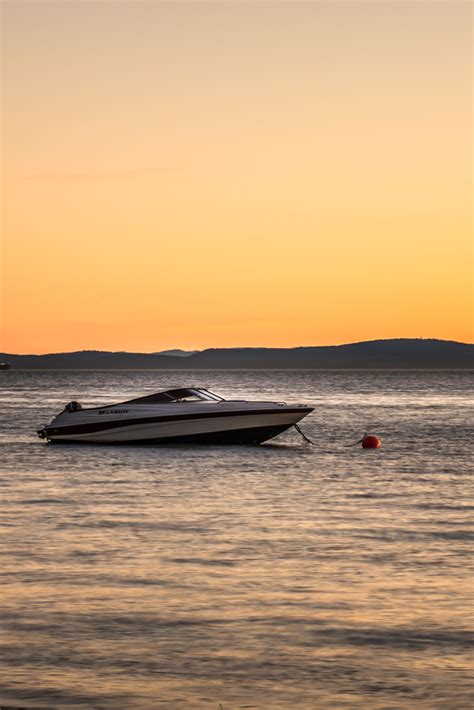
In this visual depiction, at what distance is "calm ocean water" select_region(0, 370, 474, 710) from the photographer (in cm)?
1105

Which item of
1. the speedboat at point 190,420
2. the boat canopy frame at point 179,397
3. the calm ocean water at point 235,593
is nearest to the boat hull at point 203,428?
the speedboat at point 190,420

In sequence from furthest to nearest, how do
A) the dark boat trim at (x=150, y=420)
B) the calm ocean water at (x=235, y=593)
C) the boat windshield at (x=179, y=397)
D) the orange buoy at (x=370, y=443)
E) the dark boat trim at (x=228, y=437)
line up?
the orange buoy at (x=370, y=443) → the boat windshield at (x=179, y=397) → the dark boat trim at (x=228, y=437) → the dark boat trim at (x=150, y=420) → the calm ocean water at (x=235, y=593)

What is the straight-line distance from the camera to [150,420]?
1768 inches

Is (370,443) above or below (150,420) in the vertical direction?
below

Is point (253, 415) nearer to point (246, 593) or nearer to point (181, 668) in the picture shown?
point (246, 593)

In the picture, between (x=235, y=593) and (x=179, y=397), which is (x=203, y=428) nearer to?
(x=179, y=397)

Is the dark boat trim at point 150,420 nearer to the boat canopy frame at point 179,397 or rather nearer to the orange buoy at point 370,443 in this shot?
the boat canopy frame at point 179,397

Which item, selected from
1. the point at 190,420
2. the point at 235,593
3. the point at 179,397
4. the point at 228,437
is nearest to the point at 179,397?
the point at 179,397

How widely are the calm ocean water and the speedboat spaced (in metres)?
9.95

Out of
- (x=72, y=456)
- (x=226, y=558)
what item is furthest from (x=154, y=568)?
(x=72, y=456)

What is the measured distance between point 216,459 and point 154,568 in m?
23.7

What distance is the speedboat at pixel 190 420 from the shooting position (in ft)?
145

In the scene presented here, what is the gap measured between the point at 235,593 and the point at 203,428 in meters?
28.5

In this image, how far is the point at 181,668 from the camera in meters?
11.7
